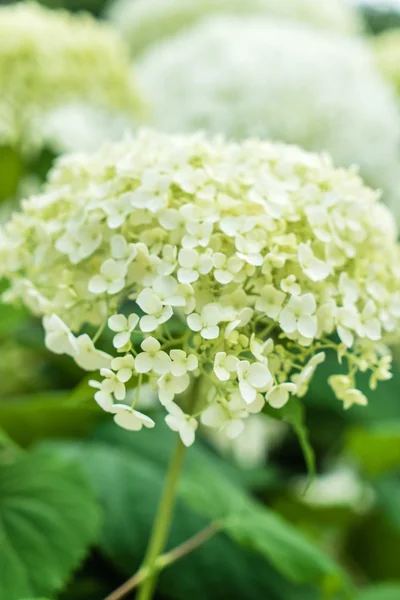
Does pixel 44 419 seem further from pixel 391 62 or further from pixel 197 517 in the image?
pixel 391 62

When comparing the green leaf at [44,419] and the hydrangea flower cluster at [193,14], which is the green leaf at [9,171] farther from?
the hydrangea flower cluster at [193,14]

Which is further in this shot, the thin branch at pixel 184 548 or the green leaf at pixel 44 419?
the green leaf at pixel 44 419

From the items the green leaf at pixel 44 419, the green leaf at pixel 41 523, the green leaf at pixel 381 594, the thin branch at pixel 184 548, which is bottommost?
the green leaf at pixel 44 419

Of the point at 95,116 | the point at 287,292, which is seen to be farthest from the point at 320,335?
the point at 95,116

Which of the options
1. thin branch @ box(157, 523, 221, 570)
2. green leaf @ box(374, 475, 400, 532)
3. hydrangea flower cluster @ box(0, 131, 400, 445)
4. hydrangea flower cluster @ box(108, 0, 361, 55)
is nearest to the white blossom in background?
green leaf @ box(374, 475, 400, 532)

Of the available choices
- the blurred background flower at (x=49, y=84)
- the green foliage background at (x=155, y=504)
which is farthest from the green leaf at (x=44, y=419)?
the blurred background flower at (x=49, y=84)

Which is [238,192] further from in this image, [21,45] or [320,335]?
[21,45]
